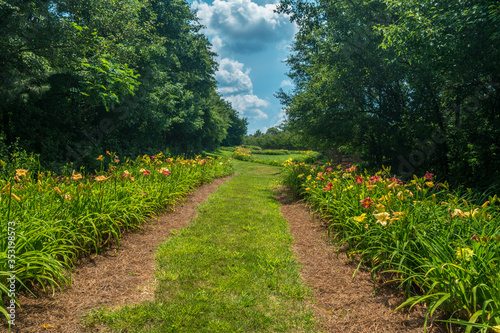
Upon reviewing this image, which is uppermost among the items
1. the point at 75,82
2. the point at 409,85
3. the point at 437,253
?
the point at 409,85

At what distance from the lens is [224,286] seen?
2629 millimetres

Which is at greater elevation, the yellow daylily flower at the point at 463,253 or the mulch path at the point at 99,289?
the yellow daylily flower at the point at 463,253

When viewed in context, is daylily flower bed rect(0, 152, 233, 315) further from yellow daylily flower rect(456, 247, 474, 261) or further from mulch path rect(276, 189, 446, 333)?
yellow daylily flower rect(456, 247, 474, 261)

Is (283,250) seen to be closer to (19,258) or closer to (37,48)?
(19,258)

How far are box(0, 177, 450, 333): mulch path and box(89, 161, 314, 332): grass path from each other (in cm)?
15

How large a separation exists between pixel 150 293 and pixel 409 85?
789 cm

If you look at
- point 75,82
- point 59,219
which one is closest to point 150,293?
point 59,219

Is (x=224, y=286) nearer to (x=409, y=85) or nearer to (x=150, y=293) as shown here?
(x=150, y=293)

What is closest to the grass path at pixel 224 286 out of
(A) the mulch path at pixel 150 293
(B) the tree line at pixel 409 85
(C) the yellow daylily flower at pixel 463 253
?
(A) the mulch path at pixel 150 293

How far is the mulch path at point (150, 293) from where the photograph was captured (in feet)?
6.71

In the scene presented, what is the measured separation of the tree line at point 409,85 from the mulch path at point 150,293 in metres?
4.61

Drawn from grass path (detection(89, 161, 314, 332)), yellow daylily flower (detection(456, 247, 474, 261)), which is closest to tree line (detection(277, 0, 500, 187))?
yellow daylily flower (detection(456, 247, 474, 261))

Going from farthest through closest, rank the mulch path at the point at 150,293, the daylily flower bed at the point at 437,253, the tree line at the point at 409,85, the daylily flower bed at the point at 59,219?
the tree line at the point at 409,85 < the daylily flower bed at the point at 59,219 < the mulch path at the point at 150,293 < the daylily flower bed at the point at 437,253

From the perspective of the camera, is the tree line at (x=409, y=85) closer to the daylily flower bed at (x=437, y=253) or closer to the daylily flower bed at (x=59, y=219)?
the daylily flower bed at (x=437, y=253)
